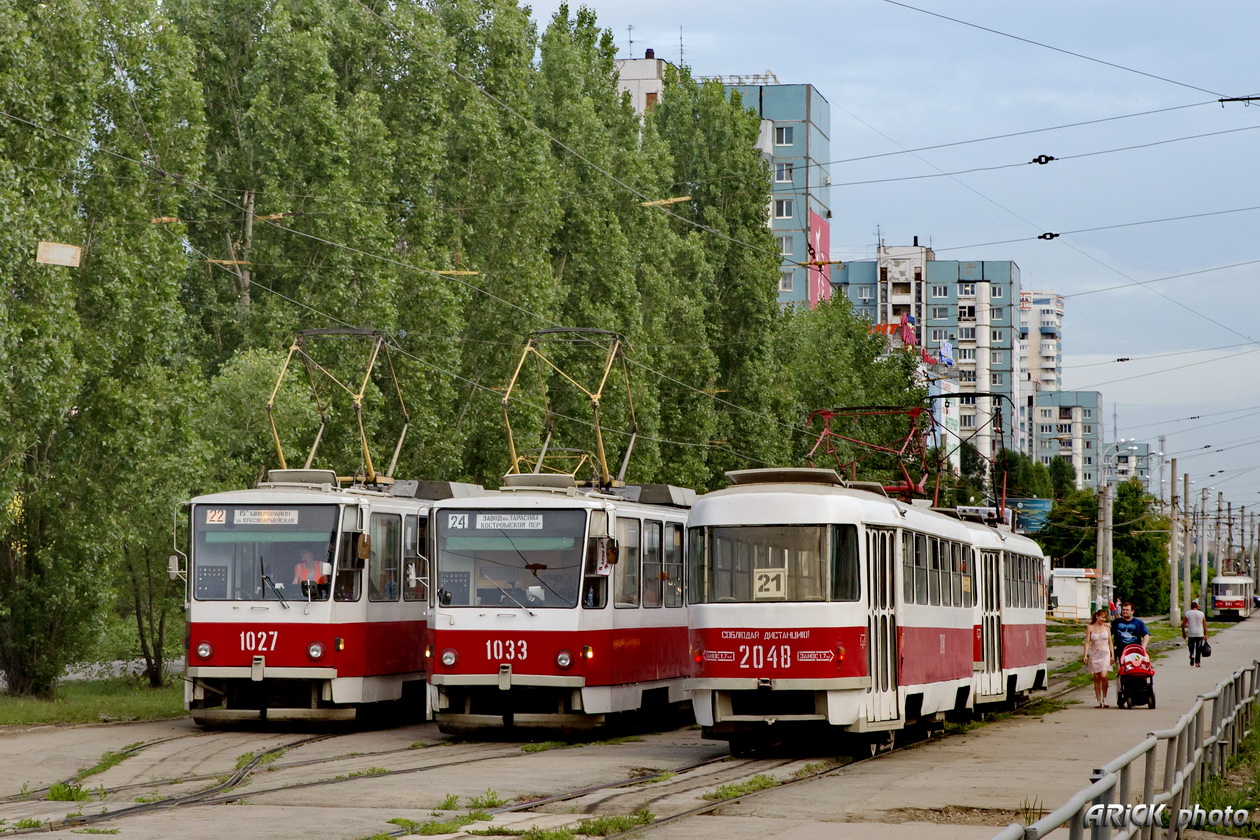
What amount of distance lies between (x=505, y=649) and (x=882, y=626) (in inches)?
178

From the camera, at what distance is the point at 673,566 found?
24047 millimetres

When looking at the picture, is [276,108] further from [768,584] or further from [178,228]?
[768,584]

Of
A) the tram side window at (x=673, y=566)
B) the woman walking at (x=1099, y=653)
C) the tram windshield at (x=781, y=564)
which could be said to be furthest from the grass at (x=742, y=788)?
the woman walking at (x=1099, y=653)

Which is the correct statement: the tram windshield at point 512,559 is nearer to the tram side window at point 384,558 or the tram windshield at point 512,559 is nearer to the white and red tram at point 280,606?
the white and red tram at point 280,606

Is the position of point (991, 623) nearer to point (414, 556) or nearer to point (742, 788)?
point (414, 556)

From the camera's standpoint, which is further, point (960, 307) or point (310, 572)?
point (960, 307)

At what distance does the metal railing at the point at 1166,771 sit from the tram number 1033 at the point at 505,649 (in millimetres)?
7734

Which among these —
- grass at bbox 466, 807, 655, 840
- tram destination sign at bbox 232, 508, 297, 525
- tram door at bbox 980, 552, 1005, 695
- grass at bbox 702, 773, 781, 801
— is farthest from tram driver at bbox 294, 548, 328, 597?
grass at bbox 466, 807, 655, 840

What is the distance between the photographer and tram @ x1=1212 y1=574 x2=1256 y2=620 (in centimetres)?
11244

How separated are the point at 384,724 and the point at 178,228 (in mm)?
9270

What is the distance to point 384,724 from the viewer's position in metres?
24.2

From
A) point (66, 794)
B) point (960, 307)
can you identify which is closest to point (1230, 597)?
point (960, 307)

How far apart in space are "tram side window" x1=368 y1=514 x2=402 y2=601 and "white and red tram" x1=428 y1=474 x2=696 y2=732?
1511mm

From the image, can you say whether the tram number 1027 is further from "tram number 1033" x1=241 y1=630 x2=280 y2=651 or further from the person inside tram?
"tram number 1033" x1=241 y1=630 x2=280 y2=651
